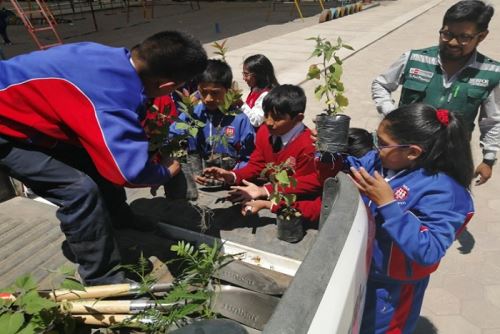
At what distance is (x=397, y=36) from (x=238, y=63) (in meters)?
6.82

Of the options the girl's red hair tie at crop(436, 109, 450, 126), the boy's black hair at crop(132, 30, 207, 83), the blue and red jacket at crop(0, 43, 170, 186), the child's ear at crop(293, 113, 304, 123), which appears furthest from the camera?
the child's ear at crop(293, 113, 304, 123)

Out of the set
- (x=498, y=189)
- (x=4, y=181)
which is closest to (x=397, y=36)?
(x=498, y=189)

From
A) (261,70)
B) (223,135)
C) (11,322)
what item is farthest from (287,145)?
(11,322)

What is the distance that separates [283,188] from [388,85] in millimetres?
1258

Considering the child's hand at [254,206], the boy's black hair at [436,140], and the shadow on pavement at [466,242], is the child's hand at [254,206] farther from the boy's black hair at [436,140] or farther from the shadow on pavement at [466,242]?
the shadow on pavement at [466,242]

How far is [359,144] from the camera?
2367mm

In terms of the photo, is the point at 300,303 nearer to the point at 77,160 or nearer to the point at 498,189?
the point at 77,160

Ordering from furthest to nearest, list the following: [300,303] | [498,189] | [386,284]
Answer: [498,189] < [386,284] < [300,303]

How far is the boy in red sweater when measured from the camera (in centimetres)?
255

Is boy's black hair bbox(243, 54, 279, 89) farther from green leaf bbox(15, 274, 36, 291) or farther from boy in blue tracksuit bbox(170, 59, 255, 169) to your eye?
green leaf bbox(15, 274, 36, 291)

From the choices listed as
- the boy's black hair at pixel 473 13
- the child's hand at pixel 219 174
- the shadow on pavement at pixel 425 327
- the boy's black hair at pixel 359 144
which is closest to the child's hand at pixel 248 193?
the child's hand at pixel 219 174

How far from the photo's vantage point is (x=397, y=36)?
43.1 ft

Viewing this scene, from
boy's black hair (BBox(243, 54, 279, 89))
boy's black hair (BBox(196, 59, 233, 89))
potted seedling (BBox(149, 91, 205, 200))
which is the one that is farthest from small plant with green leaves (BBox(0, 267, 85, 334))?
boy's black hair (BBox(243, 54, 279, 89))

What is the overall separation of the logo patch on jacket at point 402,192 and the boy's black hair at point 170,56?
1110 mm
